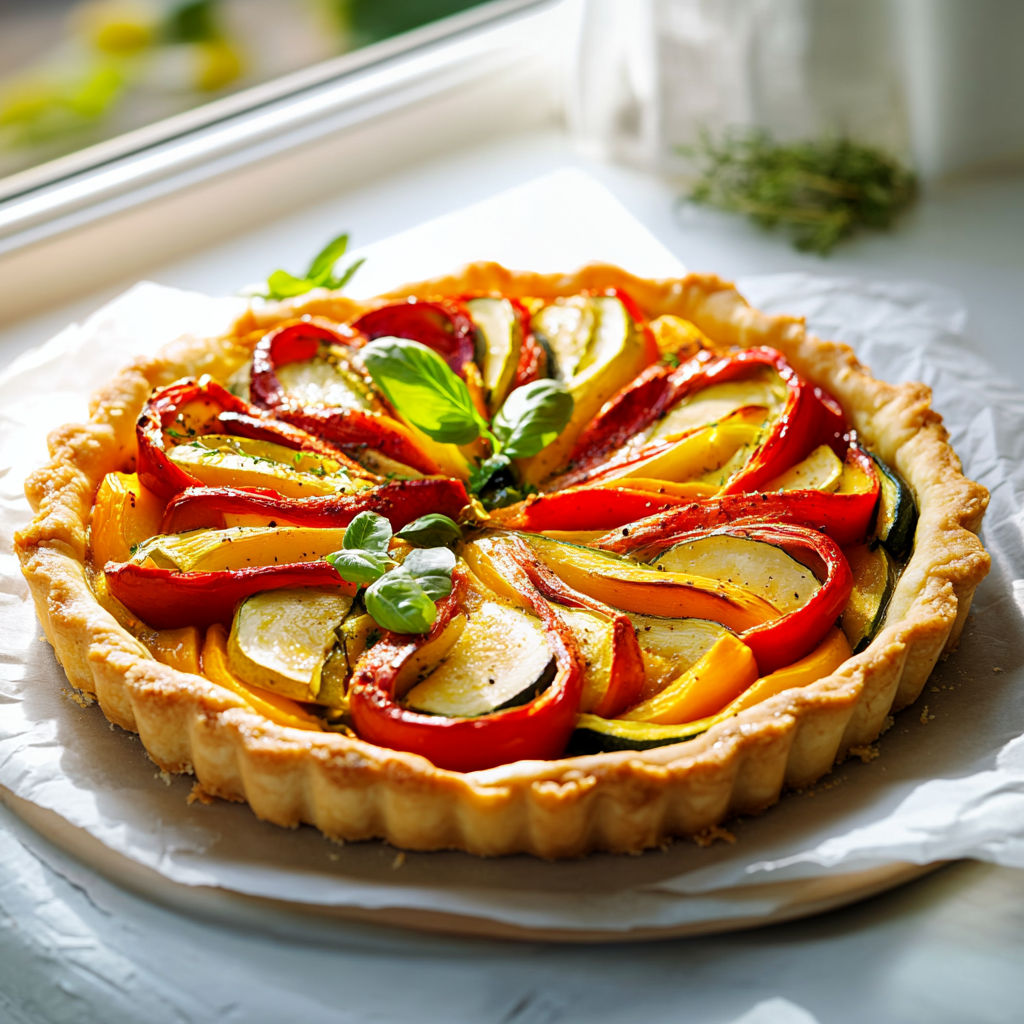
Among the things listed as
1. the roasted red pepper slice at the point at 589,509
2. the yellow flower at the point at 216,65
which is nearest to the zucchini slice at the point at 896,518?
the roasted red pepper slice at the point at 589,509

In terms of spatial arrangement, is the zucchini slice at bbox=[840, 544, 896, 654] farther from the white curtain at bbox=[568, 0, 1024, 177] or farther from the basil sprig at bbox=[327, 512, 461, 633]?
the white curtain at bbox=[568, 0, 1024, 177]

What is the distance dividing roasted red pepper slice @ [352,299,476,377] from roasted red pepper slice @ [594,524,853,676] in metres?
1.14

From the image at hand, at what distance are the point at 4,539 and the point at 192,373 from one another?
2.71ft

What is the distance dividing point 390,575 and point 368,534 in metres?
0.17

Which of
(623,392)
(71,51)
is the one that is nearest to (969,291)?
(623,392)

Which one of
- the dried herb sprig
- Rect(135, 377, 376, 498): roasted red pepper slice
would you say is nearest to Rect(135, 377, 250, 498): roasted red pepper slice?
Rect(135, 377, 376, 498): roasted red pepper slice

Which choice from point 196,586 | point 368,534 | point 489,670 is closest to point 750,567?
point 489,670

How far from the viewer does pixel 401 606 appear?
9.24 ft

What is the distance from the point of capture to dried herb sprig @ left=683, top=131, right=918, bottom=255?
5430 mm

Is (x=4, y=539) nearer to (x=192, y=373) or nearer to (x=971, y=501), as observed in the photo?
(x=192, y=373)

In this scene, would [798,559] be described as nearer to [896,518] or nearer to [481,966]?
[896,518]

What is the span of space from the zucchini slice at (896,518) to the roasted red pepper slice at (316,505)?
1243 mm

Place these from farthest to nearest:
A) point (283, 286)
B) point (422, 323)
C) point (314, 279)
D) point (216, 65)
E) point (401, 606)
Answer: point (216, 65)
point (314, 279)
point (283, 286)
point (422, 323)
point (401, 606)

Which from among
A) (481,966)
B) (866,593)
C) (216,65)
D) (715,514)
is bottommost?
(481,966)
